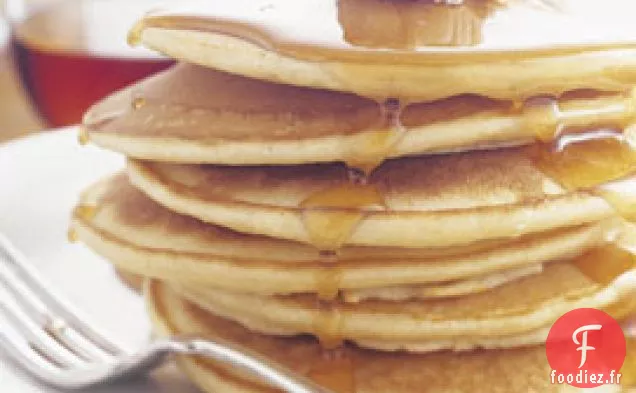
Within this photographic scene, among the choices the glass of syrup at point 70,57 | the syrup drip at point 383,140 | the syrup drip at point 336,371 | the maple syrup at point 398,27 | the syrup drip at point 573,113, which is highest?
the glass of syrup at point 70,57

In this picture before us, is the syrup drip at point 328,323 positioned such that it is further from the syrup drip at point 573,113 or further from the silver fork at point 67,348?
the syrup drip at point 573,113

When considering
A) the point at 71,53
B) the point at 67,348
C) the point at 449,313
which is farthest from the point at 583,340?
the point at 71,53

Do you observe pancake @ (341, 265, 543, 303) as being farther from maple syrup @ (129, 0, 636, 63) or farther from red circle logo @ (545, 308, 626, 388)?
maple syrup @ (129, 0, 636, 63)

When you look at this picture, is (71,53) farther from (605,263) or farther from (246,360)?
(605,263)

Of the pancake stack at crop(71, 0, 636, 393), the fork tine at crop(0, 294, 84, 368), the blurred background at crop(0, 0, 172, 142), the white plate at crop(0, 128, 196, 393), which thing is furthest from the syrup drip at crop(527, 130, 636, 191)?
the blurred background at crop(0, 0, 172, 142)

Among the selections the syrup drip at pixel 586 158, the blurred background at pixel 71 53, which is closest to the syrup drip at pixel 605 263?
the syrup drip at pixel 586 158

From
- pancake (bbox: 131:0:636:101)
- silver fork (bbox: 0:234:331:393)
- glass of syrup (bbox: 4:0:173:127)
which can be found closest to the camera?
pancake (bbox: 131:0:636:101)
